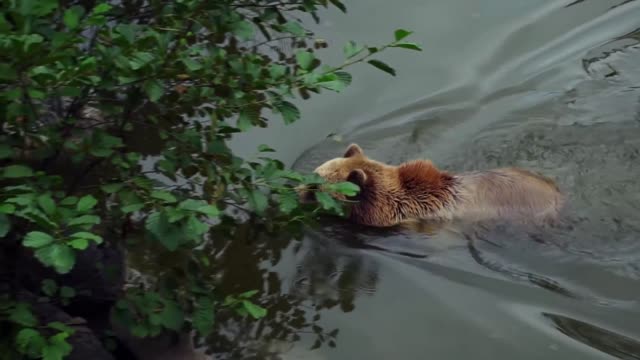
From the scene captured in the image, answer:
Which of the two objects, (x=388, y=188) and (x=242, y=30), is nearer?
(x=242, y=30)

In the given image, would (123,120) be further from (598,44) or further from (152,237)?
(598,44)

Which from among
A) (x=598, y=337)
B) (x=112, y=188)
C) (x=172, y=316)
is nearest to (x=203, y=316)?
(x=172, y=316)

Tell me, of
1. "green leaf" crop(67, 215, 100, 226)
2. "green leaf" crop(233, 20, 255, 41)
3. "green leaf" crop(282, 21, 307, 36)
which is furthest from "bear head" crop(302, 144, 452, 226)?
"green leaf" crop(67, 215, 100, 226)

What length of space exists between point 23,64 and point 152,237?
3.18ft

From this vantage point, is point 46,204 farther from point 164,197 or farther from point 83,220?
point 164,197

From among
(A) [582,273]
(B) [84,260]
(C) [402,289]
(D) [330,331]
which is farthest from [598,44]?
(B) [84,260]

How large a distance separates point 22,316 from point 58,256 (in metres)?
0.75

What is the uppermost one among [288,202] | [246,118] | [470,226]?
[246,118]

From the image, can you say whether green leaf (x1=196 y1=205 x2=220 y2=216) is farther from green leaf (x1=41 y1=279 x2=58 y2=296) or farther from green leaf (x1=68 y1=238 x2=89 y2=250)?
green leaf (x1=41 y1=279 x2=58 y2=296)

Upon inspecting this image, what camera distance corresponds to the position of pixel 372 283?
6398mm

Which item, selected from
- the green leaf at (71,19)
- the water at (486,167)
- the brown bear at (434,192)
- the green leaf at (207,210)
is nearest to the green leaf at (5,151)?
the green leaf at (71,19)

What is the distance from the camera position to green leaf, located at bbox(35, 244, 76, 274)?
337 centimetres

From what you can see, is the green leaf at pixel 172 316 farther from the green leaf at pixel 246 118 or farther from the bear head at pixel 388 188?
the bear head at pixel 388 188

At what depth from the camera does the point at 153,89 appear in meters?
3.94
